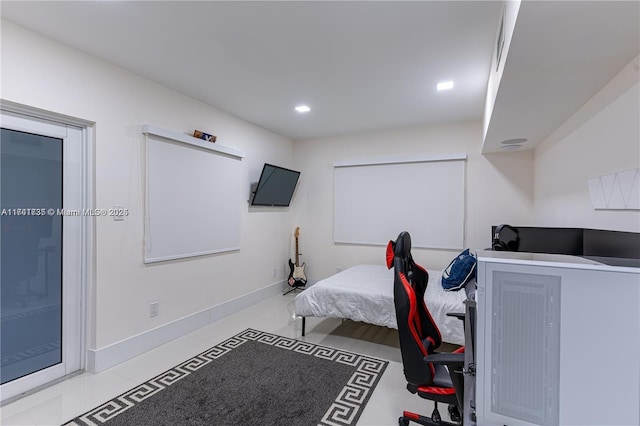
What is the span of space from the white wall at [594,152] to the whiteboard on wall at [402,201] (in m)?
1.08

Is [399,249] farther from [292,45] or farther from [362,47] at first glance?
[292,45]

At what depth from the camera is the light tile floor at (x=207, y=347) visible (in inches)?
77.7

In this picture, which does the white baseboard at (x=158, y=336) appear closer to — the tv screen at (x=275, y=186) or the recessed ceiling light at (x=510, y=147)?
the tv screen at (x=275, y=186)

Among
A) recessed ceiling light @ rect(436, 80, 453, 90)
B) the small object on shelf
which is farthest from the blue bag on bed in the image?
the small object on shelf

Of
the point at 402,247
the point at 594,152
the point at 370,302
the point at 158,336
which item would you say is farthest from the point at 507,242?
the point at 158,336

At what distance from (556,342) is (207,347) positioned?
9.78 ft

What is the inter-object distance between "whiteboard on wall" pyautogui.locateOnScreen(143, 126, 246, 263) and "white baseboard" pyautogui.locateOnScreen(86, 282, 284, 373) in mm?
708

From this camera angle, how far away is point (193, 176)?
10.8 feet

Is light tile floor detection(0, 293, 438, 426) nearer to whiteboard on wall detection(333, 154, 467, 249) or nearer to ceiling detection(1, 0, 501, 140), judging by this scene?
whiteboard on wall detection(333, 154, 467, 249)

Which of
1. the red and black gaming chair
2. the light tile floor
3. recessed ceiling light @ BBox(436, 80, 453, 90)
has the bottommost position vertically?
the light tile floor

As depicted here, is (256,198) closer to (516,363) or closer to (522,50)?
(522,50)

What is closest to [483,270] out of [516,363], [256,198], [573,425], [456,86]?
[516,363]

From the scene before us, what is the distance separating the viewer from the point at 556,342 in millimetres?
666

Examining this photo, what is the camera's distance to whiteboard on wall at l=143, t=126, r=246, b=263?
2.88 metres
